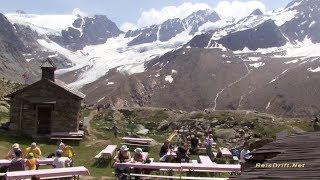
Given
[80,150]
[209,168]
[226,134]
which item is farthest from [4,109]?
[209,168]

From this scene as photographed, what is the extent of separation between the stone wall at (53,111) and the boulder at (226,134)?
14739mm

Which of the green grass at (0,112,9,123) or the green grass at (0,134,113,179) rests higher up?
the green grass at (0,112,9,123)

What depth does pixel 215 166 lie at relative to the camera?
2192 centimetres

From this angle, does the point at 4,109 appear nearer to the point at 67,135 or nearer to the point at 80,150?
the point at 67,135

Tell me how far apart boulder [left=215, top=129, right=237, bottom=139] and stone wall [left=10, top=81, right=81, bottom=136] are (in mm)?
14739

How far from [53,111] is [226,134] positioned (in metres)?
17.2

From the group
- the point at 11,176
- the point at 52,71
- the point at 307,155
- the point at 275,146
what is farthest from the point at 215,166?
the point at 52,71

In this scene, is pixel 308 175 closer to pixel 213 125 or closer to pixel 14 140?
pixel 14 140

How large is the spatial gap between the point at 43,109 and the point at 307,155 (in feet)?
110

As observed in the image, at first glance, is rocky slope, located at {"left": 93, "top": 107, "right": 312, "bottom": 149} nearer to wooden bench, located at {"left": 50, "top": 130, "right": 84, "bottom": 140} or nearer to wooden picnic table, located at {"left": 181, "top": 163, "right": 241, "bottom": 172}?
wooden bench, located at {"left": 50, "top": 130, "right": 84, "bottom": 140}

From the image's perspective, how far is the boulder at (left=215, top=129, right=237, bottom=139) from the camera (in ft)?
156

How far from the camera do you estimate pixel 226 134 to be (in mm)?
47719

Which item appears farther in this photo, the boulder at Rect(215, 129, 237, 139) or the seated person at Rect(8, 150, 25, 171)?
the boulder at Rect(215, 129, 237, 139)

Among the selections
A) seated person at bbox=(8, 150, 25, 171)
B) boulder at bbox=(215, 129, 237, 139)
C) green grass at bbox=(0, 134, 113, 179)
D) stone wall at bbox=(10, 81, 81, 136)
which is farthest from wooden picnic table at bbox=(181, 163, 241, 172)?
boulder at bbox=(215, 129, 237, 139)
